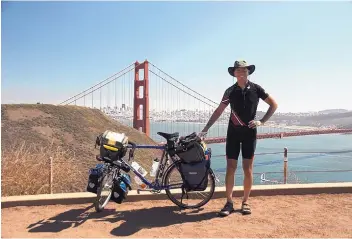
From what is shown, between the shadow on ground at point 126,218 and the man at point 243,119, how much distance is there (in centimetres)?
45

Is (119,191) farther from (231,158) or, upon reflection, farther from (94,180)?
(231,158)

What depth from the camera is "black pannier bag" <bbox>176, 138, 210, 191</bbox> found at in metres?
3.95

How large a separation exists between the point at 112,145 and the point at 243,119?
1.47 metres

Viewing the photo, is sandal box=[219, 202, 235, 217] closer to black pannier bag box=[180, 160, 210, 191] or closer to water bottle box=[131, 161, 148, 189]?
black pannier bag box=[180, 160, 210, 191]

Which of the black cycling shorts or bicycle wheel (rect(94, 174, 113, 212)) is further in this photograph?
the black cycling shorts

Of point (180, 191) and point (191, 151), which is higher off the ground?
point (191, 151)

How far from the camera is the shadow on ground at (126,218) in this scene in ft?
11.5

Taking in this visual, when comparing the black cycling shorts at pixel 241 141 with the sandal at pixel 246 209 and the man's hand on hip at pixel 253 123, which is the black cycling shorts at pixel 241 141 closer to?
the man's hand on hip at pixel 253 123

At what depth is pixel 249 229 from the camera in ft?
11.3

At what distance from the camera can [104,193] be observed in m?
3.96

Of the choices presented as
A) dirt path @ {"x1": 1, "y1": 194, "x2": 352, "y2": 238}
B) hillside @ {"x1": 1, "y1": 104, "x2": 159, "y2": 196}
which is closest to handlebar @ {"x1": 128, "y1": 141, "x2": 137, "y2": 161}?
dirt path @ {"x1": 1, "y1": 194, "x2": 352, "y2": 238}

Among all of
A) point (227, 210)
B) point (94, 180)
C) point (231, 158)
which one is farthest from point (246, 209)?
point (94, 180)

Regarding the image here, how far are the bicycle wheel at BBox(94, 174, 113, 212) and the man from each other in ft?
3.81

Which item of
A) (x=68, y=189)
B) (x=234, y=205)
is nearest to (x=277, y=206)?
(x=234, y=205)
